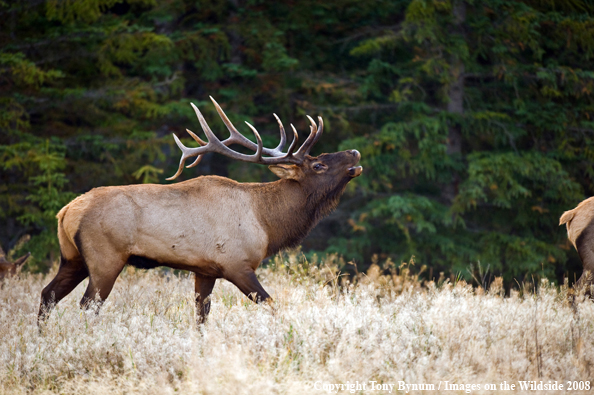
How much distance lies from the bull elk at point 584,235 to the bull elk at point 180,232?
294 cm

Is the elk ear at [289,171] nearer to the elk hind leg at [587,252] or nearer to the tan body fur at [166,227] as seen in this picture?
the tan body fur at [166,227]

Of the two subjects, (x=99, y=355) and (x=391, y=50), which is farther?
(x=391, y=50)

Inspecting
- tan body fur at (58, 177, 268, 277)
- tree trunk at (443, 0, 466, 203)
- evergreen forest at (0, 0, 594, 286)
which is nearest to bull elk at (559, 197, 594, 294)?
tan body fur at (58, 177, 268, 277)

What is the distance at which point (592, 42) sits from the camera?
1378cm

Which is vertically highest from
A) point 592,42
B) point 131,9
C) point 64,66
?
point 592,42

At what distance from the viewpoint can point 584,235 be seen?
6.36 meters

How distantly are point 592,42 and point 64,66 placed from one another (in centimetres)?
1252

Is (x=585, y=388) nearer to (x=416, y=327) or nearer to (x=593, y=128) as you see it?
(x=416, y=327)

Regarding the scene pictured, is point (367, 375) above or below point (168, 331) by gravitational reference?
above

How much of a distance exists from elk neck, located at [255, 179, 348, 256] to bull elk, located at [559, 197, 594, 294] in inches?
102

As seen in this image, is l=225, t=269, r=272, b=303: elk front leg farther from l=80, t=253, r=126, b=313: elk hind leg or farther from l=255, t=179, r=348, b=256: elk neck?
l=80, t=253, r=126, b=313: elk hind leg

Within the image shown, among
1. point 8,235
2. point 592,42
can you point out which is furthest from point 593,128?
point 8,235

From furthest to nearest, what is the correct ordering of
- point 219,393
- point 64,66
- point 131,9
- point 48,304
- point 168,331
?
point 131,9
point 64,66
point 48,304
point 168,331
point 219,393

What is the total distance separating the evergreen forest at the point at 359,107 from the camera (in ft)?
42.9
